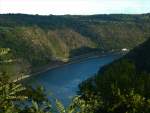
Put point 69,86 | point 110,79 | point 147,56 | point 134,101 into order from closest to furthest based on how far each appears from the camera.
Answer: point 134,101, point 110,79, point 147,56, point 69,86

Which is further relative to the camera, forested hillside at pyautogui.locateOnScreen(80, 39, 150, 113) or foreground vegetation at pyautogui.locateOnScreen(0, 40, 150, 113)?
forested hillside at pyautogui.locateOnScreen(80, 39, 150, 113)

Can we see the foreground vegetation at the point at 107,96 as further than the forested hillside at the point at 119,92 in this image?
No

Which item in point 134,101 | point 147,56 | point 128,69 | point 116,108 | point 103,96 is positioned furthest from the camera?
point 147,56

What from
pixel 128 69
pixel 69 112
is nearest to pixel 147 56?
pixel 128 69

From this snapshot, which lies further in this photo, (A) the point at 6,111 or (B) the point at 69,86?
(B) the point at 69,86

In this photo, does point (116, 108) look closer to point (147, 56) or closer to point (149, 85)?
point (149, 85)

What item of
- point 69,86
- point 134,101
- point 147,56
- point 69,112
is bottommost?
point 69,86

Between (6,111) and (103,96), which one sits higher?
(6,111)

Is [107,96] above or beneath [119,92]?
beneath

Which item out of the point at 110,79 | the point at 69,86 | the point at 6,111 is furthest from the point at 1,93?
the point at 69,86

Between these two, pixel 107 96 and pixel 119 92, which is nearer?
pixel 119 92
